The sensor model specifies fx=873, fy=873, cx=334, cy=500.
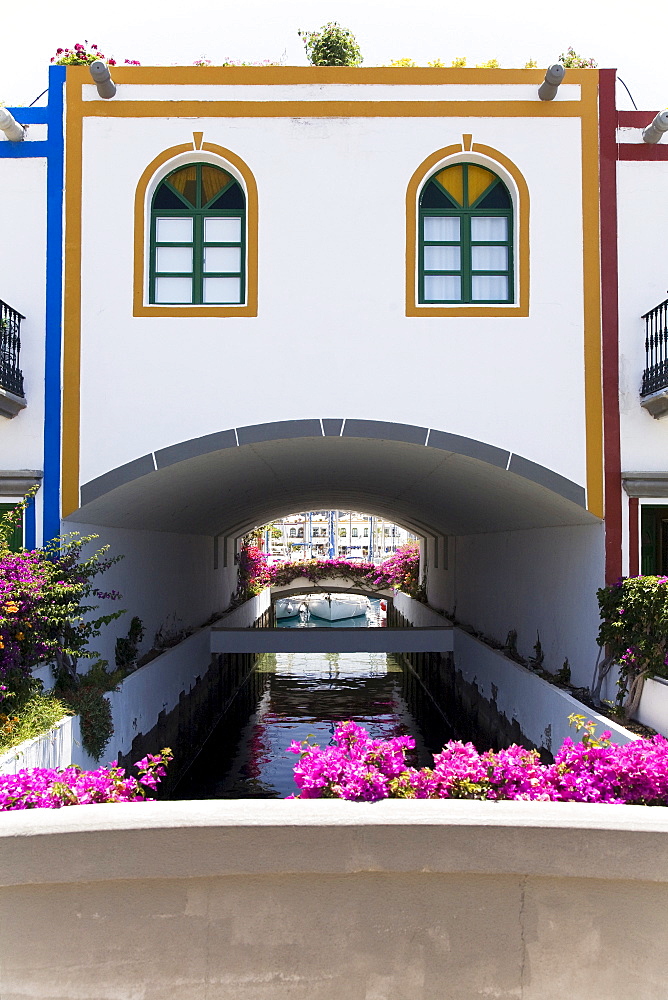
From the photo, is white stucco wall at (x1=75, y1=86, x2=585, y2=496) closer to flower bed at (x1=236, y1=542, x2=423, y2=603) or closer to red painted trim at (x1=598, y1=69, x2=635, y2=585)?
red painted trim at (x1=598, y1=69, x2=635, y2=585)

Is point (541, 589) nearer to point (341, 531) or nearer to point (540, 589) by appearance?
point (540, 589)

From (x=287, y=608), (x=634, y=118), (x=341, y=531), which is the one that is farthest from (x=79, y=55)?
(x=341, y=531)

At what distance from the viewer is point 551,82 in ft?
33.7

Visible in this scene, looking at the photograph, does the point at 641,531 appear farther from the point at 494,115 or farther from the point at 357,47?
the point at 357,47

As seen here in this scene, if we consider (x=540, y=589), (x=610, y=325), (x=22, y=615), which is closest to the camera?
(x=22, y=615)

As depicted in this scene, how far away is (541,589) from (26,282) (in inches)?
333

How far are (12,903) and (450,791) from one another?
237 cm

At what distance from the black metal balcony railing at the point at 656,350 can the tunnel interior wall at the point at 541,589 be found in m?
1.82

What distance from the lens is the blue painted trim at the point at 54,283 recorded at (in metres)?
10.5

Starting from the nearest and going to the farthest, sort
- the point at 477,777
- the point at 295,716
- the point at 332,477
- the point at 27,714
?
the point at 477,777
the point at 27,714
the point at 332,477
the point at 295,716

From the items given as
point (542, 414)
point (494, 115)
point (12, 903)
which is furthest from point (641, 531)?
point (12, 903)

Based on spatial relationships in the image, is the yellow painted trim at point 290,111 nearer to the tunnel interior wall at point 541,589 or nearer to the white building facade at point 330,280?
the white building facade at point 330,280

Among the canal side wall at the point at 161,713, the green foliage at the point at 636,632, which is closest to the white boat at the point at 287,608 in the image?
the canal side wall at the point at 161,713

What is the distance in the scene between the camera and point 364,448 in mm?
11719
